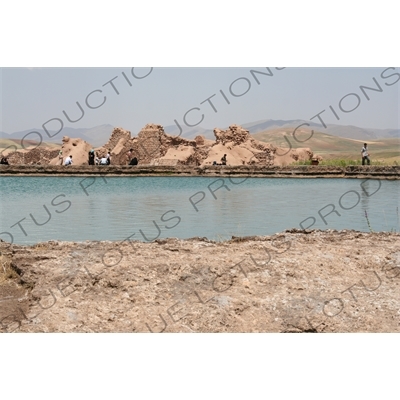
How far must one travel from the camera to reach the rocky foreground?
14.5ft

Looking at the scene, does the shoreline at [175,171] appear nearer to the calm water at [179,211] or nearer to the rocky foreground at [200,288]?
the calm water at [179,211]

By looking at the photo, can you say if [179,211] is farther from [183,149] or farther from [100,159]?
[100,159]

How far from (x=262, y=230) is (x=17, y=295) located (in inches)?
177

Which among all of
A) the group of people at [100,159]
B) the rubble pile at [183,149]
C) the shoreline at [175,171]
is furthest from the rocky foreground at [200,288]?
the rubble pile at [183,149]

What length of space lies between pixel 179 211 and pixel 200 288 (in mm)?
6370

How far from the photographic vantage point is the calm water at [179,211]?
8555mm

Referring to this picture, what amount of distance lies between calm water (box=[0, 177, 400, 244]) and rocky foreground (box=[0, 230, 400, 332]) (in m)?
2.29

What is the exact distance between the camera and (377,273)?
5168 mm

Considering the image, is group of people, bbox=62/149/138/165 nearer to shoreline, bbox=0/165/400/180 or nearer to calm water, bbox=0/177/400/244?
shoreline, bbox=0/165/400/180

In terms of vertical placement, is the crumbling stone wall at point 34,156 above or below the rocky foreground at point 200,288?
above

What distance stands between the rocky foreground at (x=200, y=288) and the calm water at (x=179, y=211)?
2.29 m

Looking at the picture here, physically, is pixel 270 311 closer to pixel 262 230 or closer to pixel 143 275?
pixel 143 275

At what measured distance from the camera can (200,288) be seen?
4.78 metres

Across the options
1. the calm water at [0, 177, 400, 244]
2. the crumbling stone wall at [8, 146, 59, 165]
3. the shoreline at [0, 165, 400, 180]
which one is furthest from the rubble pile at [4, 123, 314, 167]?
the calm water at [0, 177, 400, 244]
